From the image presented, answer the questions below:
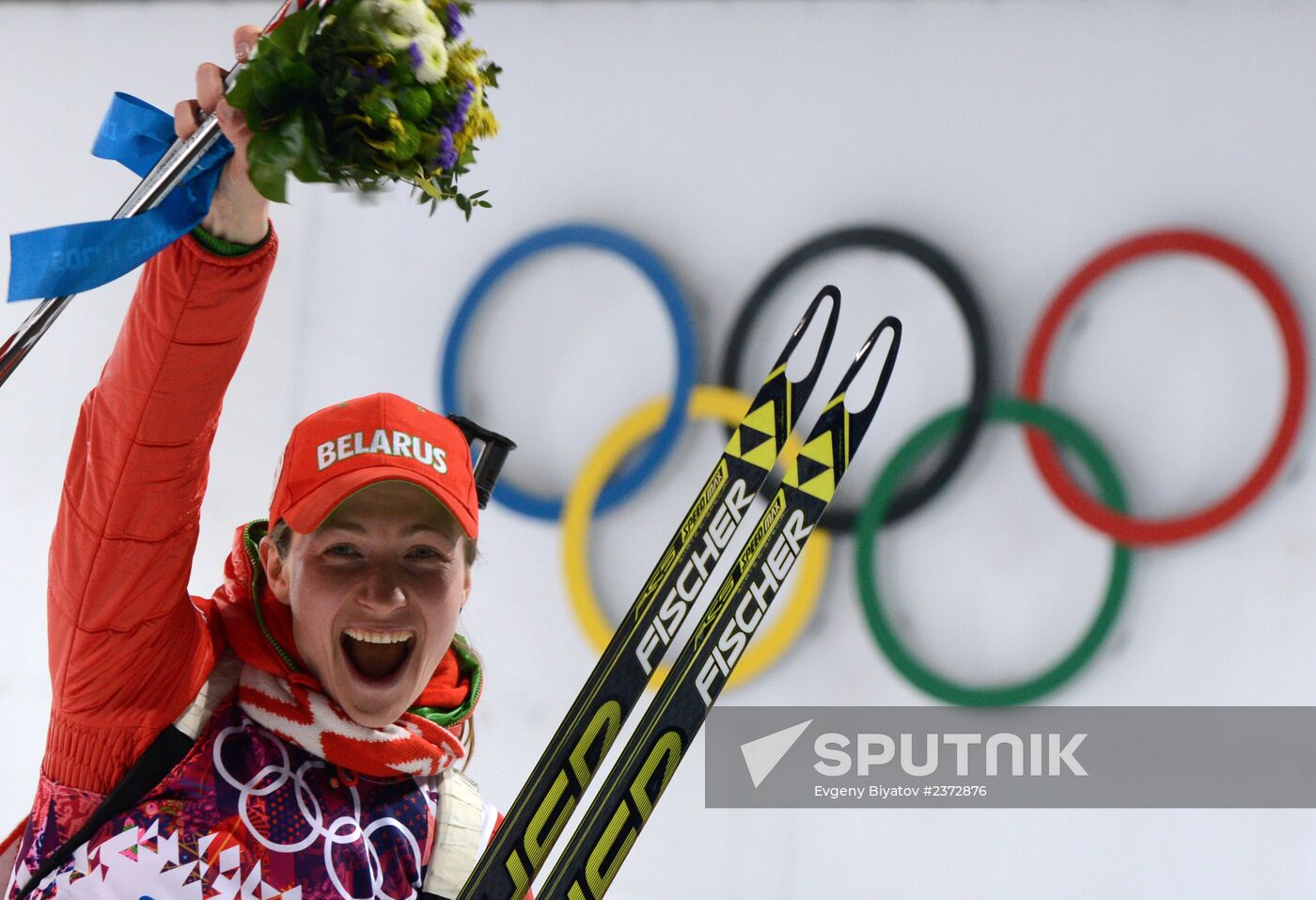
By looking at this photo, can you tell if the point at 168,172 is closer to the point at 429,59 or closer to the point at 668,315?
the point at 429,59

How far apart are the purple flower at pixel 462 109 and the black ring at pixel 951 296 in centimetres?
209

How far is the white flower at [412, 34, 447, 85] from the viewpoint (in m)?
1.01

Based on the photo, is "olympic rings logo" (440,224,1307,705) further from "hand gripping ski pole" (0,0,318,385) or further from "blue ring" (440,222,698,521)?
"hand gripping ski pole" (0,0,318,385)

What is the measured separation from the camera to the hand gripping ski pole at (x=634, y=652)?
1.26 m

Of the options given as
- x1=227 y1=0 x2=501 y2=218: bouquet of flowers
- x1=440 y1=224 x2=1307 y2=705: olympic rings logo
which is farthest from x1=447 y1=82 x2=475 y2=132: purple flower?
x1=440 y1=224 x2=1307 y2=705: olympic rings logo

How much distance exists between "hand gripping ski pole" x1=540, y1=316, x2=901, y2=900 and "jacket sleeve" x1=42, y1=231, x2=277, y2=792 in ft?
1.35

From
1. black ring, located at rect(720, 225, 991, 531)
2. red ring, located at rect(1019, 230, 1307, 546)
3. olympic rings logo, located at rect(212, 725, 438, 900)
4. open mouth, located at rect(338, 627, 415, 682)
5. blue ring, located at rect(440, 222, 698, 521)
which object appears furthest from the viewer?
blue ring, located at rect(440, 222, 698, 521)

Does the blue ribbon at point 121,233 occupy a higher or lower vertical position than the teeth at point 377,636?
higher

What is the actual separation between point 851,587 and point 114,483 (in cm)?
223

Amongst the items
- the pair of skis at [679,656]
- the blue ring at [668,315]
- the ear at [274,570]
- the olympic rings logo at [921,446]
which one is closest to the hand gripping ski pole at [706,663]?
the pair of skis at [679,656]

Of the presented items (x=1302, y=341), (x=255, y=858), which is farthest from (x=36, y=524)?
(x=1302, y=341)

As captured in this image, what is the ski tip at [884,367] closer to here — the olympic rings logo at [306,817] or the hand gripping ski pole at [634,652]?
the hand gripping ski pole at [634,652]

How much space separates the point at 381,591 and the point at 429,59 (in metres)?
0.45

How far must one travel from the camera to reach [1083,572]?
Answer: 118 inches
